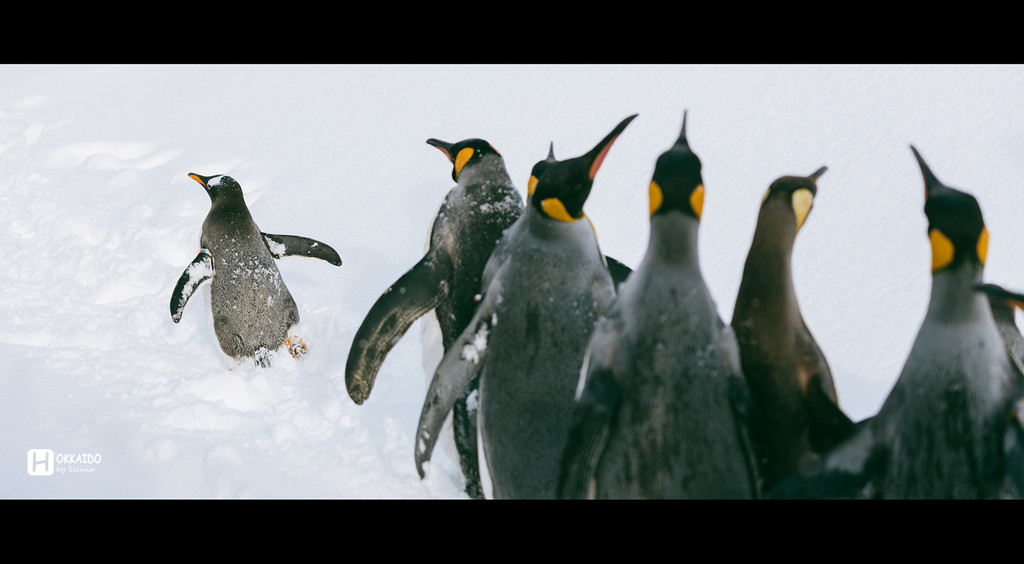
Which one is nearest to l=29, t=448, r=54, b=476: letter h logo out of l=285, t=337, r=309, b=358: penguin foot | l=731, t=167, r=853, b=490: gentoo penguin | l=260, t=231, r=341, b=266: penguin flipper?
l=285, t=337, r=309, b=358: penguin foot

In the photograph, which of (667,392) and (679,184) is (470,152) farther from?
(667,392)

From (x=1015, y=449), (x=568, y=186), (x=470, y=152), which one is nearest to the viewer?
(x=1015, y=449)

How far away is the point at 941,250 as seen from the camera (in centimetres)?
169

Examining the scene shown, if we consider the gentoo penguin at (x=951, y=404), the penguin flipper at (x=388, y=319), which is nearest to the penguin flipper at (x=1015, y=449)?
the gentoo penguin at (x=951, y=404)

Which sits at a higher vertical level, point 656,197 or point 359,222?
point 656,197

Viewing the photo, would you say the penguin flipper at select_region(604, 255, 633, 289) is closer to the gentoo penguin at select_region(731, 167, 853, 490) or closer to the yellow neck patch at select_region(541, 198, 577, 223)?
the yellow neck patch at select_region(541, 198, 577, 223)

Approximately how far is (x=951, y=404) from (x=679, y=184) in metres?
0.73

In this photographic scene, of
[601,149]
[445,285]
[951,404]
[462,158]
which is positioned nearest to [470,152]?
[462,158]

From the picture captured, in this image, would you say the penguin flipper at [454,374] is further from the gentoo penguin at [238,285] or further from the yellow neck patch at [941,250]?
the gentoo penguin at [238,285]

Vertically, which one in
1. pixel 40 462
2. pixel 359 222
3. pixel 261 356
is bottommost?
pixel 40 462

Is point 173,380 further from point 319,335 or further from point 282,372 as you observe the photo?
point 319,335

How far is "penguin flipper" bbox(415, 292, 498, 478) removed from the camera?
2.15 metres

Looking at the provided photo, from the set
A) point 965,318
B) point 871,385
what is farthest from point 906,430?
point 871,385

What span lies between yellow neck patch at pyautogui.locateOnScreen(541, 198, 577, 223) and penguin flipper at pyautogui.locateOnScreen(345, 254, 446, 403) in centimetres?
57
